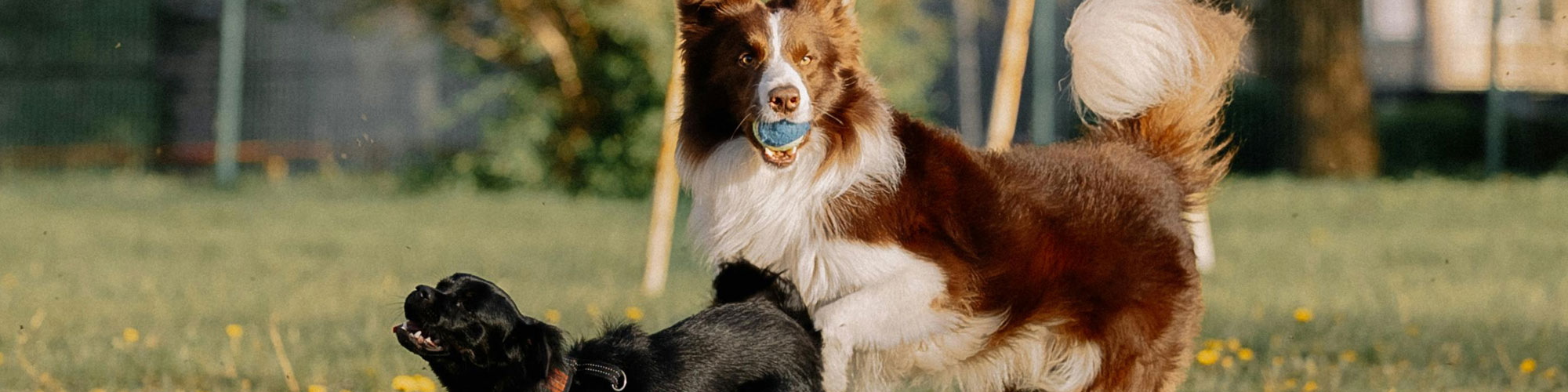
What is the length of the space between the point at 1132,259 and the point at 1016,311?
0.42 m

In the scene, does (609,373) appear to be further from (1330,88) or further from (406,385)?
(1330,88)

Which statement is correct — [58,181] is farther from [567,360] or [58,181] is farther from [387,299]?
[567,360]

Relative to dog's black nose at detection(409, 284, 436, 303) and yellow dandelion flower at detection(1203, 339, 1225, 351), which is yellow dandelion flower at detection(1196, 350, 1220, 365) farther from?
dog's black nose at detection(409, 284, 436, 303)

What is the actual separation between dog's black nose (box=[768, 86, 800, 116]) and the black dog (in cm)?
50

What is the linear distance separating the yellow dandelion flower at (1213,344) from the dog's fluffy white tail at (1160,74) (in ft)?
3.70

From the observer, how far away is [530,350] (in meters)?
3.94

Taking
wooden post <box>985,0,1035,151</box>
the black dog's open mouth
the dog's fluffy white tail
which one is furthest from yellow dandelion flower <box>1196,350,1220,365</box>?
the black dog's open mouth

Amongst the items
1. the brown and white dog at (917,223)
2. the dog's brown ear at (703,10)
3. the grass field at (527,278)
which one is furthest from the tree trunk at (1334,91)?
the dog's brown ear at (703,10)

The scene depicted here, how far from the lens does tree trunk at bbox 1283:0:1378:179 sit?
1794cm

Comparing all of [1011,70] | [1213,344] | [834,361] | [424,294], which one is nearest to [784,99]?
[834,361]

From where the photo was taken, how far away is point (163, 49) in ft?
70.6

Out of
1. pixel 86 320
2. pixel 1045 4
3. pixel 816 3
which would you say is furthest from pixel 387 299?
pixel 1045 4

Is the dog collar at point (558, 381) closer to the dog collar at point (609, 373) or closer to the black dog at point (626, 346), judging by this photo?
the black dog at point (626, 346)

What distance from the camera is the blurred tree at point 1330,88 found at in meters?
17.9
